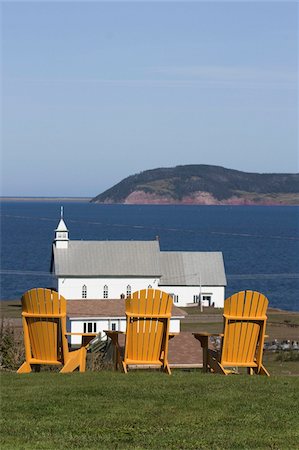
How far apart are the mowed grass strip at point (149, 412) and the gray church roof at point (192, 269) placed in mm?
40712

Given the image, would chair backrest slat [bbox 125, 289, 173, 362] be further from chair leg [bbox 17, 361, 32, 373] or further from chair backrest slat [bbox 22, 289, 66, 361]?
chair leg [bbox 17, 361, 32, 373]

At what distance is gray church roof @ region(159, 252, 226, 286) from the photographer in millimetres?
50688

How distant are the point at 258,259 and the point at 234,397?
86.5 meters

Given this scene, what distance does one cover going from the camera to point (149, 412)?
7.62 m

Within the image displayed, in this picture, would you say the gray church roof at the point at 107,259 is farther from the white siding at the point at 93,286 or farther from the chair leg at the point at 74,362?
the chair leg at the point at 74,362

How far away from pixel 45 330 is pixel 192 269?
134 ft

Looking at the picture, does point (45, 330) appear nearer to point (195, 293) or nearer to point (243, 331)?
point (243, 331)

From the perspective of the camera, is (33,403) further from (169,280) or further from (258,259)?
(258,259)

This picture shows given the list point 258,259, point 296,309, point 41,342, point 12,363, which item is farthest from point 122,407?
point 258,259

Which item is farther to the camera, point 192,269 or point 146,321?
point 192,269

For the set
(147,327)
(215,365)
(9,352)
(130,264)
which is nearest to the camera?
(147,327)

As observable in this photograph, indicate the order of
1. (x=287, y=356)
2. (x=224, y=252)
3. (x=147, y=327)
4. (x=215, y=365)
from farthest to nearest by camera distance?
1. (x=224, y=252)
2. (x=287, y=356)
3. (x=215, y=365)
4. (x=147, y=327)

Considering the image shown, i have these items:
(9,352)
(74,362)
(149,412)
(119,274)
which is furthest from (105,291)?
(149,412)

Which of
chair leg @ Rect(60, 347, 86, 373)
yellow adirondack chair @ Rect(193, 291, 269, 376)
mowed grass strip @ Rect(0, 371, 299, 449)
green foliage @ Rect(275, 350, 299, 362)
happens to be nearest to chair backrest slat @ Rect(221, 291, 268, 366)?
yellow adirondack chair @ Rect(193, 291, 269, 376)
